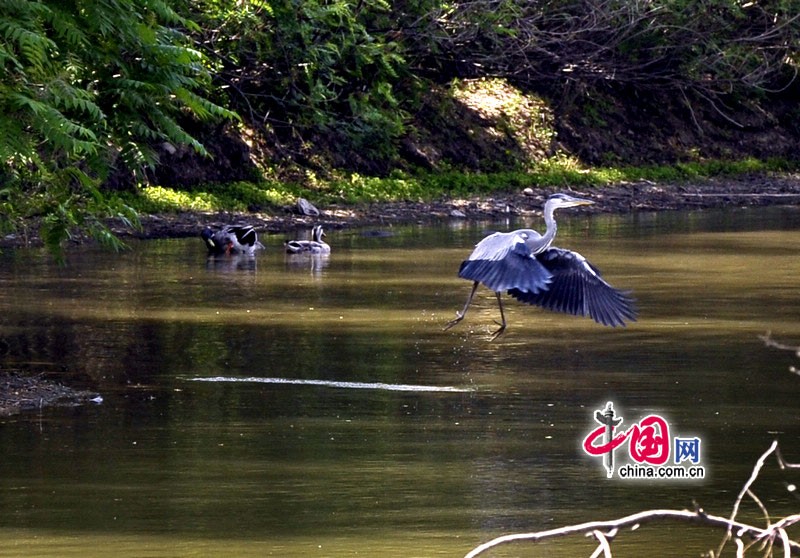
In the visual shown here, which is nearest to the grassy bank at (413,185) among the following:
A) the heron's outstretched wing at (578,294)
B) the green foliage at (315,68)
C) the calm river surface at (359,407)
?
the green foliage at (315,68)

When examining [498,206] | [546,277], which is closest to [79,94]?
[546,277]

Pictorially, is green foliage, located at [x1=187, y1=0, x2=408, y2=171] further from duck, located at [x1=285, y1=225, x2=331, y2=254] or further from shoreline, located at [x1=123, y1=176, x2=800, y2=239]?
duck, located at [x1=285, y1=225, x2=331, y2=254]

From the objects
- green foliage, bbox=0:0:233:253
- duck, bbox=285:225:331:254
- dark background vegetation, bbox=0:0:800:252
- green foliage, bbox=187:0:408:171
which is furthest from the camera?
dark background vegetation, bbox=0:0:800:252

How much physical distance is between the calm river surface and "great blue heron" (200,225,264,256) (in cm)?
151

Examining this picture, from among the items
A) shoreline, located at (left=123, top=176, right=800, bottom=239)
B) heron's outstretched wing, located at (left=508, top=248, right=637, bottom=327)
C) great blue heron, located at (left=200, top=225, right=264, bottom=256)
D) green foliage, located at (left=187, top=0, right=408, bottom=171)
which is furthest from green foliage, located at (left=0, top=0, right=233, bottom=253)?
green foliage, located at (left=187, top=0, right=408, bottom=171)

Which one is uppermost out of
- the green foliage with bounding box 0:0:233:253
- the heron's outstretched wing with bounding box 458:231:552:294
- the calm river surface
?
the green foliage with bounding box 0:0:233:253

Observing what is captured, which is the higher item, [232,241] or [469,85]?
[469,85]

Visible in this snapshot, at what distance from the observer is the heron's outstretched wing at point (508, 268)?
39.5 feet

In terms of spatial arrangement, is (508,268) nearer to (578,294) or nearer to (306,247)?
(578,294)

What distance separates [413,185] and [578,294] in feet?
68.2

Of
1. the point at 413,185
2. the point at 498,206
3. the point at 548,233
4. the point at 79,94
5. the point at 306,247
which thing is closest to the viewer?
the point at 79,94

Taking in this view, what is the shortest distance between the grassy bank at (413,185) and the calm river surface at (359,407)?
691cm

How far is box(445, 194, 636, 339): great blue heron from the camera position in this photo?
12.1 meters

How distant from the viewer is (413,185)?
33000mm
